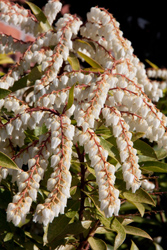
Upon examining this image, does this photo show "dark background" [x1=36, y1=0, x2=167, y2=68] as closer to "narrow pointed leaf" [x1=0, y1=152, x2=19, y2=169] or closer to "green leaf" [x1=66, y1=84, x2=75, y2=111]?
"green leaf" [x1=66, y1=84, x2=75, y2=111]

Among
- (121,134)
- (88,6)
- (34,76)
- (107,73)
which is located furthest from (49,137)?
(88,6)

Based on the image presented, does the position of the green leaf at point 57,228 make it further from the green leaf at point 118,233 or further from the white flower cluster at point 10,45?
the white flower cluster at point 10,45

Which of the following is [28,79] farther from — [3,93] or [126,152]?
[126,152]

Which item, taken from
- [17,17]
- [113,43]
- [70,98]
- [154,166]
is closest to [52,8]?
[17,17]

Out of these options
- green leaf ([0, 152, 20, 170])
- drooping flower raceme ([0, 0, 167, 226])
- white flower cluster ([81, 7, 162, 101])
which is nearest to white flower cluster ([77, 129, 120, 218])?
drooping flower raceme ([0, 0, 167, 226])

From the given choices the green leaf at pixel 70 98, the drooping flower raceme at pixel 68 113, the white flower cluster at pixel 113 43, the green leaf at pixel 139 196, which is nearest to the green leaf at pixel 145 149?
the drooping flower raceme at pixel 68 113

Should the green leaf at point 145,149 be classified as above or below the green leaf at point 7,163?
below
